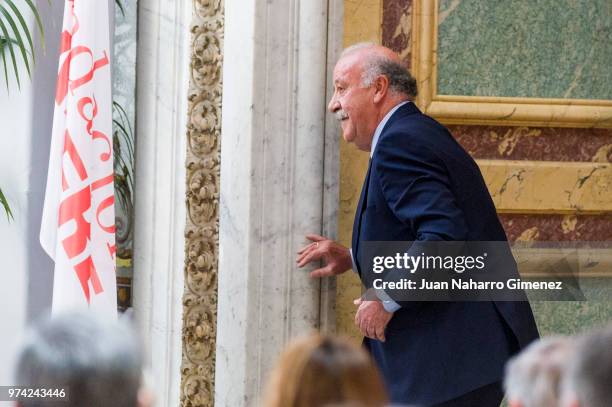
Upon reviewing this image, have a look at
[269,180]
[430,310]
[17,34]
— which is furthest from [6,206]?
[430,310]

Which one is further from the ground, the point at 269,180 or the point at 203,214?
Answer: the point at 269,180

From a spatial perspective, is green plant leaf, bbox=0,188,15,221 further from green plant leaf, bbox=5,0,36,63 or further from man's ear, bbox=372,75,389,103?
man's ear, bbox=372,75,389,103

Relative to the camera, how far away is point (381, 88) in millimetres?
4270

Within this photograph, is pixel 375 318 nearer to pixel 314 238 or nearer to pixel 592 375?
pixel 314 238

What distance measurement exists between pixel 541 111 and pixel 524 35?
286mm

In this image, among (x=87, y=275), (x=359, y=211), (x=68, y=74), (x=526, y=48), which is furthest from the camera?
(x=526, y=48)

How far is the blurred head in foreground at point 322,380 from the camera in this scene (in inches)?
80.0

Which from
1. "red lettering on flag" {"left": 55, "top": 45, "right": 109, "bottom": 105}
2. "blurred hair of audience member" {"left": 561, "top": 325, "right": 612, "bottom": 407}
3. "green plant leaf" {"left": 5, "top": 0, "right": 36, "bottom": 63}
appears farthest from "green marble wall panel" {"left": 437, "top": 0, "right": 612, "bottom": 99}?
"blurred hair of audience member" {"left": 561, "top": 325, "right": 612, "bottom": 407}

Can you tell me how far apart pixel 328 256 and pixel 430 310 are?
2.03 ft

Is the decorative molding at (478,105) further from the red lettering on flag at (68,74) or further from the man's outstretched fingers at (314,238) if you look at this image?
the red lettering on flag at (68,74)

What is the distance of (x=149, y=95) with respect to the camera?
4.99 meters

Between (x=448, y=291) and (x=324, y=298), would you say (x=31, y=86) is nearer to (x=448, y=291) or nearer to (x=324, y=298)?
(x=324, y=298)

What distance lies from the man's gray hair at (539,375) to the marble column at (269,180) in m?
2.38

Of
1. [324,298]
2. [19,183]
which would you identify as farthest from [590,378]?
[19,183]
